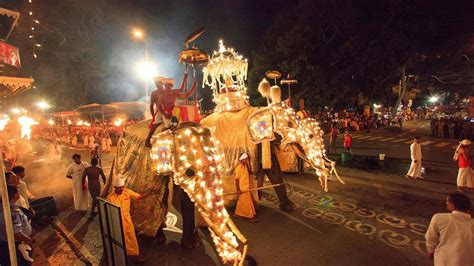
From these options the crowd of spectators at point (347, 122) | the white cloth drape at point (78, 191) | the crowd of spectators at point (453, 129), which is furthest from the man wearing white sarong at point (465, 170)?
the crowd of spectators at point (347, 122)

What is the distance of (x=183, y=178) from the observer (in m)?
4.34

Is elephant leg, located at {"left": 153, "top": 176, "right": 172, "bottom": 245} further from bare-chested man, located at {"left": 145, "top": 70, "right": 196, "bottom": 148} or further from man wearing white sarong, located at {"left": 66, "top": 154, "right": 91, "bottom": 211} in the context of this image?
man wearing white sarong, located at {"left": 66, "top": 154, "right": 91, "bottom": 211}

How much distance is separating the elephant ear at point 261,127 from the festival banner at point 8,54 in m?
10.5

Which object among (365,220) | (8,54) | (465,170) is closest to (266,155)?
(365,220)

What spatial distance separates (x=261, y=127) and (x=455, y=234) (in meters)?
4.05

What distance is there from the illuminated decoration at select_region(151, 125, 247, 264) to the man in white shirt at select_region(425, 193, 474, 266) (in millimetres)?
2508

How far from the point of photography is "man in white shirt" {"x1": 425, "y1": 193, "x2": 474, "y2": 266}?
3.19 m

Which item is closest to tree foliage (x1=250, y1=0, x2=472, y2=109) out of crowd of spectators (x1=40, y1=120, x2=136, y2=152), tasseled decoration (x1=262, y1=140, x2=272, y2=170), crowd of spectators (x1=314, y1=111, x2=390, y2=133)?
crowd of spectators (x1=314, y1=111, x2=390, y2=133)

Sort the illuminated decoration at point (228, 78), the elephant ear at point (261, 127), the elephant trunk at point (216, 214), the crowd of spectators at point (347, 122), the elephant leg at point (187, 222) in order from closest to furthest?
1. the elephant trunk at point (216, 214)
2. the elephant leg at point (187, 222)
3. the elephant ear at point (261, 127)
4. the illuminated decoration at point (228, 78)
5. the crowd of spectators at point (347, 122)

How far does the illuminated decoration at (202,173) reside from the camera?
401 centimetres

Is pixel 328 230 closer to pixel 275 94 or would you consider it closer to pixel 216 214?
pixel 216 214

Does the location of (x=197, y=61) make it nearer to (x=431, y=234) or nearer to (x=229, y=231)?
(x=229, y=231)

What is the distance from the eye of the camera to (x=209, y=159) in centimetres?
431

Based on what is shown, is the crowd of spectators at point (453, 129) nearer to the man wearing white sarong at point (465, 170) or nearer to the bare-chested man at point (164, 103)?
the man wearing white sarong at point (465, 170)
